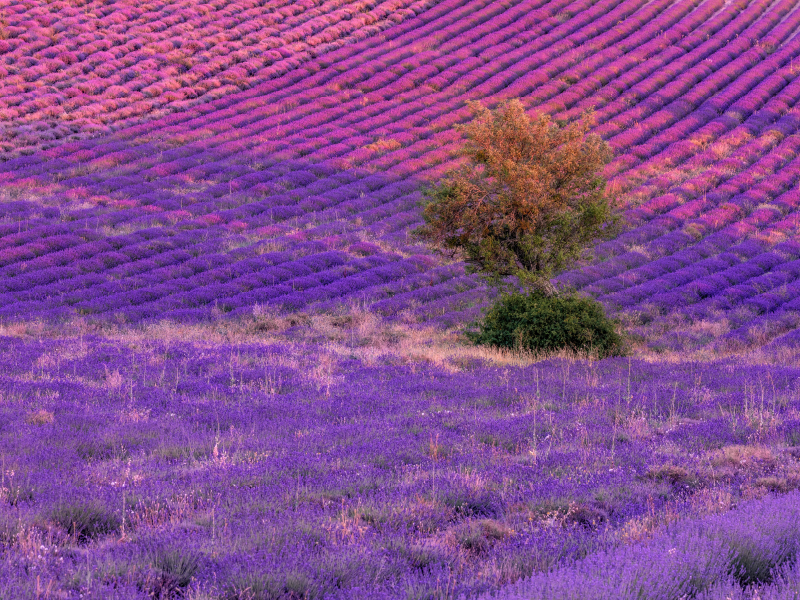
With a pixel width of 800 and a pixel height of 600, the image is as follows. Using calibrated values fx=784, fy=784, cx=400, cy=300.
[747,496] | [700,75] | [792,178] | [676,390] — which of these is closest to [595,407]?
[676,390]

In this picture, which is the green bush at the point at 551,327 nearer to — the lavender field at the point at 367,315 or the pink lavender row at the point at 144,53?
the lavender field at the point at 367,315

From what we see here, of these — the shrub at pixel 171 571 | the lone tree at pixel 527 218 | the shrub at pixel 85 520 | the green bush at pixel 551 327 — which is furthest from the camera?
the lone tree at pixel 527 218

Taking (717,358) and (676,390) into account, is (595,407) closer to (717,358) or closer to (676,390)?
(676,390)

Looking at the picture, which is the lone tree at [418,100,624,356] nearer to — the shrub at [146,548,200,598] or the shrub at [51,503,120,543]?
the shrub at [51,503,120,543]

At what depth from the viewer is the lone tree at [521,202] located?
16.1 m

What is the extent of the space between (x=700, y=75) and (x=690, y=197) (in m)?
12.9

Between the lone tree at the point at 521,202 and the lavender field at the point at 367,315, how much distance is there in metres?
2.46

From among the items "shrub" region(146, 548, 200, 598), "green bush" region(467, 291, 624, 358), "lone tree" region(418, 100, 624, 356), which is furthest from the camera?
"lone tree" region(418, 100, 624, 356)

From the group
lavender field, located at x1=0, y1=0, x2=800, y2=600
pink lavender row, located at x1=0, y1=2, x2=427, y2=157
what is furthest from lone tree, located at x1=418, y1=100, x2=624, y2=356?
pink lavender row, located at x1=0, y1=2, x2=427, y2=157

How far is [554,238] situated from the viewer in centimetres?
1664

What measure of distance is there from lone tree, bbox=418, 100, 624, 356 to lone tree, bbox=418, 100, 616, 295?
2 cm

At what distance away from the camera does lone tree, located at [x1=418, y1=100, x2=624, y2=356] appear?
15.7 metres

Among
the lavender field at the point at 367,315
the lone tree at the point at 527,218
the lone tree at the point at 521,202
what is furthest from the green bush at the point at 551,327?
the lavender field at the point at 367,315

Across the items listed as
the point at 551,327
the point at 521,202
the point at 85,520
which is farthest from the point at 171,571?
the point at 521,202
